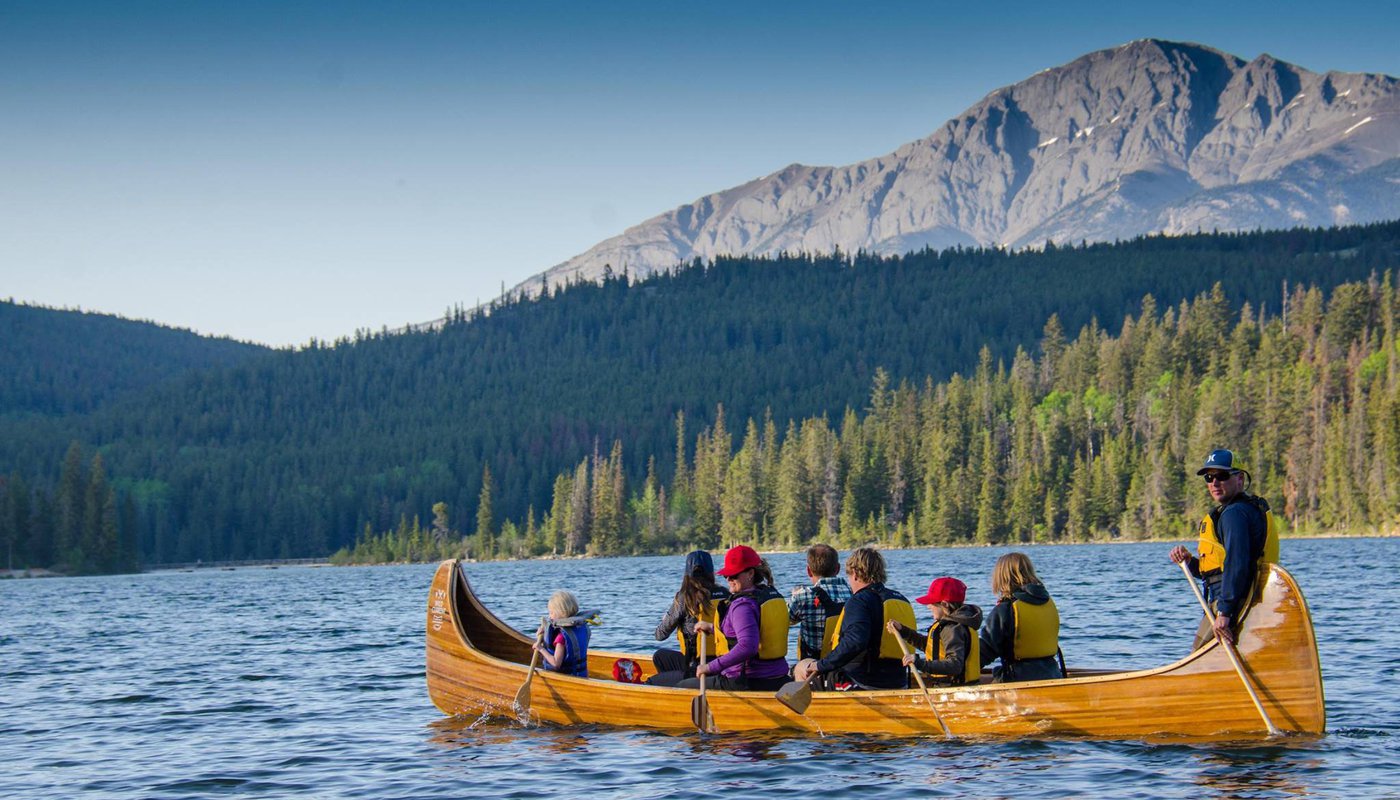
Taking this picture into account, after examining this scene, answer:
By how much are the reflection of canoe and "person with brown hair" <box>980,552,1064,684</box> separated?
1.42 feet

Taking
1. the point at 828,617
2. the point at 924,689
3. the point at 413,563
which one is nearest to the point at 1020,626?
the point at 924,689

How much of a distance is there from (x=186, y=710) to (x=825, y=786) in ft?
48.1

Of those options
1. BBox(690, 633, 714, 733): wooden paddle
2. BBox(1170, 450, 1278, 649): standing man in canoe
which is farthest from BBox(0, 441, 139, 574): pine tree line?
BBox(1170, 450, 1278, 649): standing man in canoe

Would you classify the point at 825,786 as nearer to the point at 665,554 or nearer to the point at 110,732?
the point at 110,732

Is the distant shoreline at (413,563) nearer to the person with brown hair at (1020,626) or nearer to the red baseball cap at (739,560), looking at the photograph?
the person with brown hair at (1020,626)

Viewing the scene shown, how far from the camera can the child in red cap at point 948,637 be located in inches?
760

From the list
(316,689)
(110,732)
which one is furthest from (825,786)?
(316,689)

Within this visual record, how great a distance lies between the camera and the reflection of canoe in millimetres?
18188

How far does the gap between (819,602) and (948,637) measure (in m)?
1.91

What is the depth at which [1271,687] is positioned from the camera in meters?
18.4

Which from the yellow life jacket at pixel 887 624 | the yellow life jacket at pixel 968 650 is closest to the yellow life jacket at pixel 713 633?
the yellow life jacket at pixel 887 624

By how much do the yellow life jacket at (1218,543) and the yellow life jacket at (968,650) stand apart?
298cm

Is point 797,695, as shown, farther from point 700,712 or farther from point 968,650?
point 968,650

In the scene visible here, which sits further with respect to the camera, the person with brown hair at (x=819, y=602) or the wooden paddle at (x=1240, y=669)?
the person with brown hair at (x=819, y=602)
